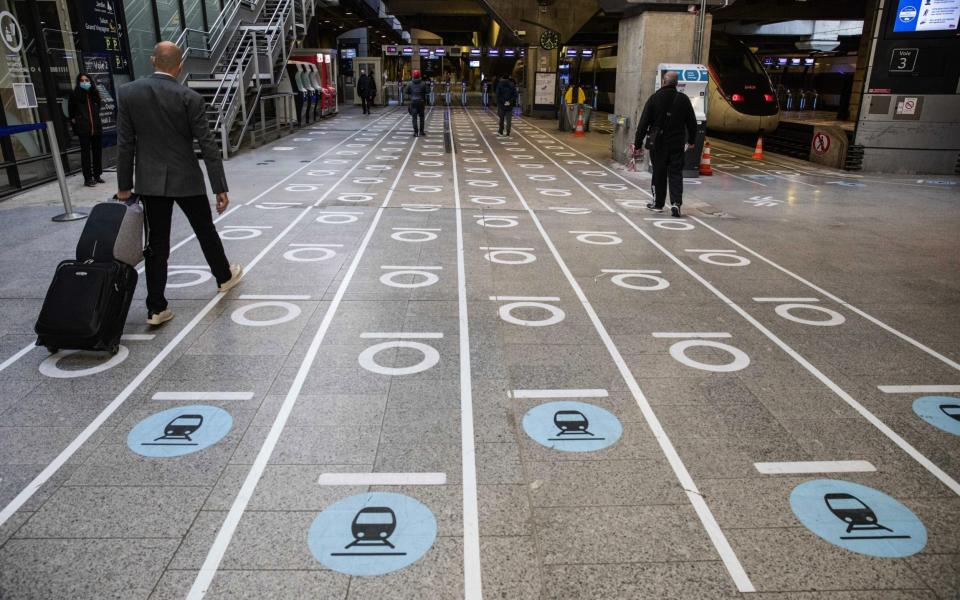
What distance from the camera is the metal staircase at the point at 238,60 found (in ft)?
53.4

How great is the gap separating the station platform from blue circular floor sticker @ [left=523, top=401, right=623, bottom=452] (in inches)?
0.7

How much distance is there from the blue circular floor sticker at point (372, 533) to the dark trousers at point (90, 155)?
10.6 m

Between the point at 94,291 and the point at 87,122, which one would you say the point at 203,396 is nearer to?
the point at 94,291

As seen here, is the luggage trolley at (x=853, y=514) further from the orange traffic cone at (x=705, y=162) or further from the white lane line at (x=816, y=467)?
the orange traffic cone at (x=705, y=162)

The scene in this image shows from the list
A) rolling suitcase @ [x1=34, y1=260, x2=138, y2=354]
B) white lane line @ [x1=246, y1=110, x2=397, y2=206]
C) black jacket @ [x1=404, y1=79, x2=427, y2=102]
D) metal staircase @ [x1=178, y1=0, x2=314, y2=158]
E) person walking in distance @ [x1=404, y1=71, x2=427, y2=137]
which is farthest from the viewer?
black jacket @ [x1=404, y1=79, x2=427, y2=102]

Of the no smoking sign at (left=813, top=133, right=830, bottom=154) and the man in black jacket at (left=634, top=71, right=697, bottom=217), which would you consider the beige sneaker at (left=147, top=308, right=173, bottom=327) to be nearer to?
the man in black jacket at (left=634, top=71, right=697, bottom=217)

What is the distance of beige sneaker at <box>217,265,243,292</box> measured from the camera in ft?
19.3

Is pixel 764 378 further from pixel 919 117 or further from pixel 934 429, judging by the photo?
pixel 919 117

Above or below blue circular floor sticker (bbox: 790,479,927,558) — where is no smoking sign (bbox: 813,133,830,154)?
above

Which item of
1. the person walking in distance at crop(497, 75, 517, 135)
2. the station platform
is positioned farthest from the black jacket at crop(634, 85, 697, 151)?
the person walking in distance at crop(497, 75, 517, 135)

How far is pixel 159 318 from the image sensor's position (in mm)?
5090

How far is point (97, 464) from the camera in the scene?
330 centimetres

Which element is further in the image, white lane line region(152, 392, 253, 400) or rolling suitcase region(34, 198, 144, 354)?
rolling suitcase region(34, 198, 144, 354)

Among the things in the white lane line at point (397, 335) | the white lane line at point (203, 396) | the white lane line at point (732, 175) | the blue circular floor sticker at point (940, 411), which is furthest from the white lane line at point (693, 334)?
the white lane line at point (732, 175)
